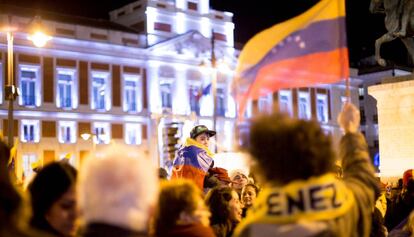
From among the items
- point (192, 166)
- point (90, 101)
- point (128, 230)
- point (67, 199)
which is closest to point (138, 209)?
point (128, 230)

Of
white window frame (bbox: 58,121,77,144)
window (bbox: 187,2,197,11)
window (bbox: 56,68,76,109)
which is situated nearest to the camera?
white window frame (bbox: 58,121,77,144)

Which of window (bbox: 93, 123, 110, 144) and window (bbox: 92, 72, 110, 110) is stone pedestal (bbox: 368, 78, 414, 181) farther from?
window (bbox: 92, 72, 110, 110)

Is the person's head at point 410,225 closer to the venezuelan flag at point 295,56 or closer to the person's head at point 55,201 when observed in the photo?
the venezuelan flag at point 295,56

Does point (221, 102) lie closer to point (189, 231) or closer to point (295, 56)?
point (295, 56)

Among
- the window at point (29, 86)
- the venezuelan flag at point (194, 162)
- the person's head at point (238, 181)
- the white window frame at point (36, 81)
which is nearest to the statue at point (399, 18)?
the venezuelan flag at point (194, 162)

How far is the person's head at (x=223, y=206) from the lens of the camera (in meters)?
4.77

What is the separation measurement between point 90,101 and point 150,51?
19.1 ft

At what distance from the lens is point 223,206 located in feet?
15.7

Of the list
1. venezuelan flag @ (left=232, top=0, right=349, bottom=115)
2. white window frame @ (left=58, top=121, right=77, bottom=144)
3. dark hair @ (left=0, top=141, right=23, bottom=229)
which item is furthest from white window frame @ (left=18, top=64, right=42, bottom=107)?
dark hair @ (left=0, top=141, right=23, bottom=229)

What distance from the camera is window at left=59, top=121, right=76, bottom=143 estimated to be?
41.2 m

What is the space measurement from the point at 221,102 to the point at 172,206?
4824 cm

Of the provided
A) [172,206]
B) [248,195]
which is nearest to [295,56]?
[172,206]

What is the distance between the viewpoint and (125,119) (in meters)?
44.6

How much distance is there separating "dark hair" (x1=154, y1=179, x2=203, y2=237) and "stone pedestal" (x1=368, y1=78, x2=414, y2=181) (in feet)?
29.0
